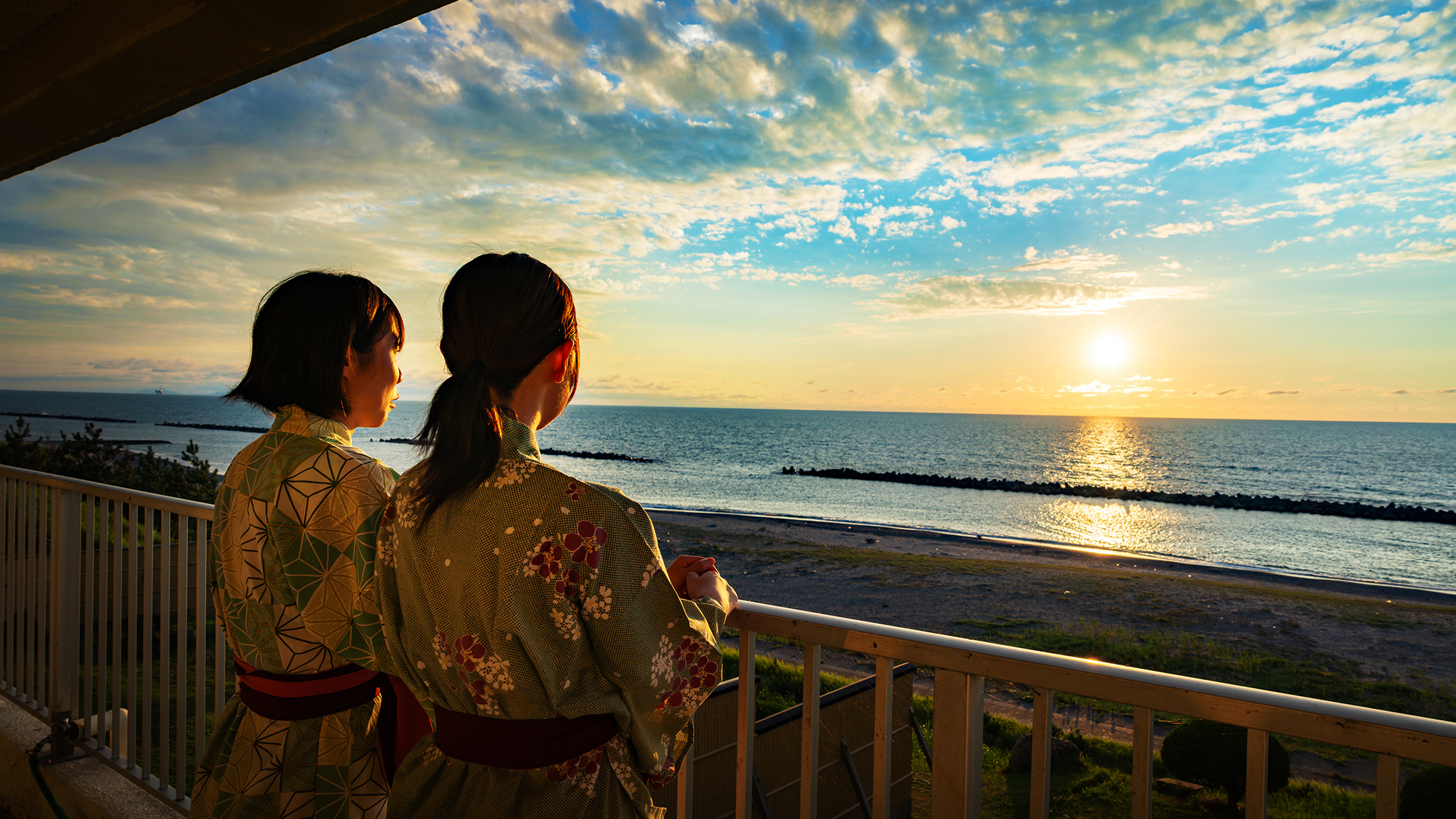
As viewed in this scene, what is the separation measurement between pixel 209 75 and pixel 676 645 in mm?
2644

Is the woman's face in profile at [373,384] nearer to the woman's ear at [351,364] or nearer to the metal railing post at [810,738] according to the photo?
the woman's ear at [351,364]

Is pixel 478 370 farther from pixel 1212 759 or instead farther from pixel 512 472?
pixel 1212 759

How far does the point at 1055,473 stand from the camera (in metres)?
54.6

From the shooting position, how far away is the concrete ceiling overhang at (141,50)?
2150 mm

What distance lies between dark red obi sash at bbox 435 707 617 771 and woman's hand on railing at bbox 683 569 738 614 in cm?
24

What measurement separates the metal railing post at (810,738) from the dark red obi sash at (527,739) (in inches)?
18.6

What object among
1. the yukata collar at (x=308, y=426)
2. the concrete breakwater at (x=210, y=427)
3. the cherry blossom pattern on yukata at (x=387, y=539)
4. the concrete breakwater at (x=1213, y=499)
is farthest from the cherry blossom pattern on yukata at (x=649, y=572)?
the concrete breakwater at (x=210, y=427)

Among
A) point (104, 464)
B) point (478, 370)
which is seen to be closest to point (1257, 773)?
point (478, 370)

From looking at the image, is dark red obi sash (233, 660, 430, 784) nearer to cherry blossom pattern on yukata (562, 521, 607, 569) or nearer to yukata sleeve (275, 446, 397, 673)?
yukata sleeve (275, 446, 397, 673)

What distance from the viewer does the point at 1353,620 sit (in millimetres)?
13547

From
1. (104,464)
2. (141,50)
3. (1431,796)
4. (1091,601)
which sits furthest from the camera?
(1091,601)

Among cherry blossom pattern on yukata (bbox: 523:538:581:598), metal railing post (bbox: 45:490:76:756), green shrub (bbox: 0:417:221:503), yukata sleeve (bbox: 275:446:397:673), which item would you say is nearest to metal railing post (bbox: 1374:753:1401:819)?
cherry blossom pattern on yukata (bbox: 523:538:581:598)

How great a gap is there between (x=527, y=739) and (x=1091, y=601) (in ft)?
49.3

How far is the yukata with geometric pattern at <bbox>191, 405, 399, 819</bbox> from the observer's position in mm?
1438
